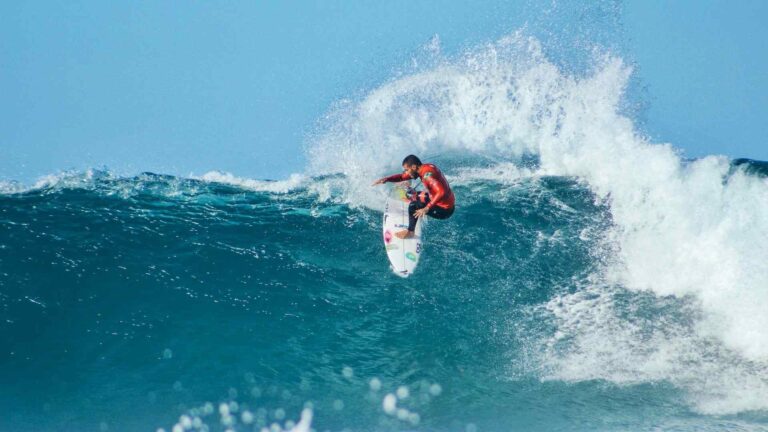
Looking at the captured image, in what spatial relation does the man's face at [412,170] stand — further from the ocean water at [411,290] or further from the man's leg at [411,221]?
the ocean water at [411,290]

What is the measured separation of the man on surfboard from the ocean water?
56.1 inches

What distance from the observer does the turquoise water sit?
7.90 meters

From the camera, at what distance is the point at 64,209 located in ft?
35.6

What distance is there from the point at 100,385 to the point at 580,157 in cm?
910

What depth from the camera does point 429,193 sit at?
28.7ft

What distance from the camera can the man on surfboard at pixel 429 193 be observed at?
8508 millimetres

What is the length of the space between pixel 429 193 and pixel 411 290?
1.72 metres

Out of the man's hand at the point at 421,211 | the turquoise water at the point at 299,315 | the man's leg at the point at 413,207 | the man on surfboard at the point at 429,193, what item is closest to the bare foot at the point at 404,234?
the man's leg at the point at 413,207

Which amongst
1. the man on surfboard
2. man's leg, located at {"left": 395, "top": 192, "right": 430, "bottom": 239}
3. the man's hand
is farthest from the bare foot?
the man's hand

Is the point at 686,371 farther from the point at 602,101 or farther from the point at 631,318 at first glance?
the point at 602,101

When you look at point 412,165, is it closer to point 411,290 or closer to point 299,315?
point 411,290

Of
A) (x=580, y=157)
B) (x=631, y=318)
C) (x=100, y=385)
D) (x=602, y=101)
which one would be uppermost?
(x=602, y=101)

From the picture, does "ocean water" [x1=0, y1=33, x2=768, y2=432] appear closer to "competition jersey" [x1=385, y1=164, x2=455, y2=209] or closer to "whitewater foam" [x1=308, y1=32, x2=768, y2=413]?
"whitewater foam" [x1=308, y1=32, x2=768, y2=413]

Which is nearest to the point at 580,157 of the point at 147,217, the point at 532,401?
the point at 532,401
